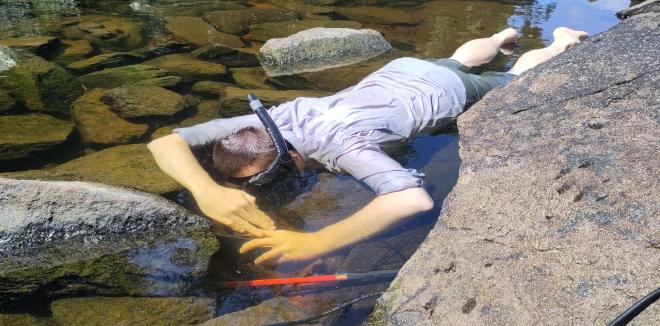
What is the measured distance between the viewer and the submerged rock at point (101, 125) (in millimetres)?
3725

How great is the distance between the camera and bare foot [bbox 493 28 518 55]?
4801 mm

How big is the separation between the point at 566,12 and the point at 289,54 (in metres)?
4.08

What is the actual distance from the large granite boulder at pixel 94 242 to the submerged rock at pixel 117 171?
341 mm

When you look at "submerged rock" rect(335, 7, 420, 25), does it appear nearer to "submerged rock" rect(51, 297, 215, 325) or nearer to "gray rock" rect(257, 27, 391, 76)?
"gray rock" rect(257, 27, 391, 76)

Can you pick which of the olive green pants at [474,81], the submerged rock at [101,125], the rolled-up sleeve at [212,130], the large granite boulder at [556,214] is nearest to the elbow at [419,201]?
the large granite boulder at [556,214]

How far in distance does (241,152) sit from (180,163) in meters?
0.40

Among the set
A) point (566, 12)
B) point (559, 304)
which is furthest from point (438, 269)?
point (566, 12)

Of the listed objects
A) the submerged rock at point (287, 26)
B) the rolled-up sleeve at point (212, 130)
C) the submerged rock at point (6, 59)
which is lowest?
the submerged rock at point (287, 26)

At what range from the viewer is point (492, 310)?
5.39 ft

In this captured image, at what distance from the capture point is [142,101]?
4027 mm

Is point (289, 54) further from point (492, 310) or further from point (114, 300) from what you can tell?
point (492, 310)

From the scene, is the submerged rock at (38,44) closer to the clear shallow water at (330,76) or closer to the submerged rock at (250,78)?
the clear shallow water at (330,76)

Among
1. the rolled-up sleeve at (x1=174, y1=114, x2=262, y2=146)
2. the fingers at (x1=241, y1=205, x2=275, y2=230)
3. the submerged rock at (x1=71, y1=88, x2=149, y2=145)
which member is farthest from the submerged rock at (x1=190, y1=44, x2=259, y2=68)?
the fingers at (x1=241, y1=205, x2=275, y2=230)

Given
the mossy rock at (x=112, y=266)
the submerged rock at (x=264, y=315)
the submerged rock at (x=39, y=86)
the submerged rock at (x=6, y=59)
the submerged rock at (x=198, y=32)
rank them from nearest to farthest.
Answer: the submerged rock at (x=264, y=315), the mossy rock at (x=112, y=266), the submerged rock at (x=39, y=86), the submerged rock at (x=6, y=59), the submerged rock at (x=198, y=32)
